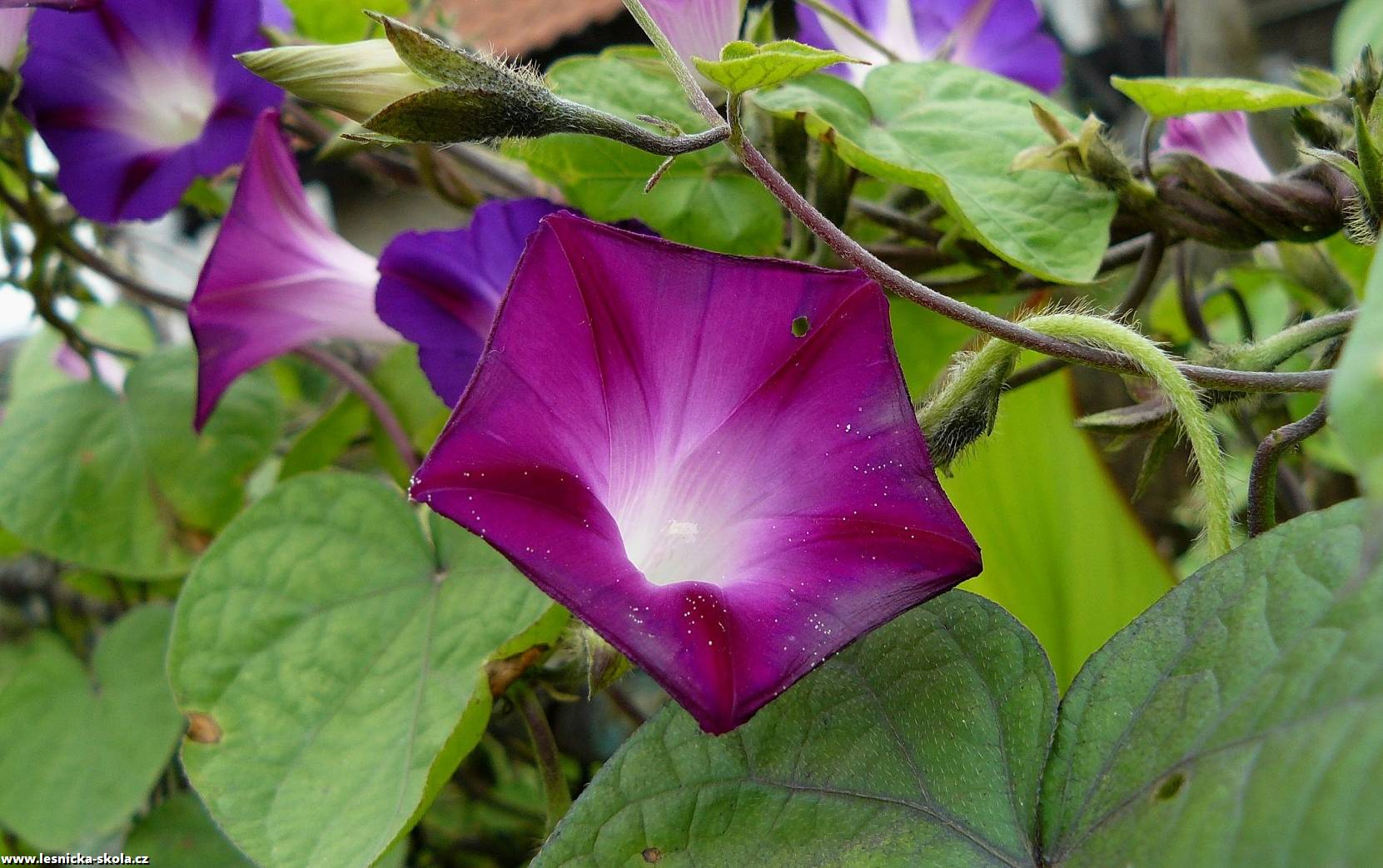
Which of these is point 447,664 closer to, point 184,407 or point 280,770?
point 280,770

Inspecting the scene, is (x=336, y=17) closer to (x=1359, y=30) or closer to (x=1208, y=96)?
(x=1208, y=96)

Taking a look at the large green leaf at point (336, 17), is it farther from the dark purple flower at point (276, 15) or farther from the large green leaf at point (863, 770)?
the large green leaf at point (863, 770)

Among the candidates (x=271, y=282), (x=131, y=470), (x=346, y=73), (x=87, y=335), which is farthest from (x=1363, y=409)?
(x=87, y=335)

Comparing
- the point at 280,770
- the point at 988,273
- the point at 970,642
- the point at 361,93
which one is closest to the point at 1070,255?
the point at 988,273

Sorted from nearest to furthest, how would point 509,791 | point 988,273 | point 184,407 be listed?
point 988,273
point 184,407
point 509,791

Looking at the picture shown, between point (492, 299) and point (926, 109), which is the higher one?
point (926, 109)

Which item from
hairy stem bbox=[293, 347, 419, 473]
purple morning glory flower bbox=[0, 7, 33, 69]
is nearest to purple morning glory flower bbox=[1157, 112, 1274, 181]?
hairy stem bbox=[293, 347, 419, 473]

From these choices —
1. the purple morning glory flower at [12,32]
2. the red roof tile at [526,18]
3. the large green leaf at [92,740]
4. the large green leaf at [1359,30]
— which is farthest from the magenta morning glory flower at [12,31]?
the red roof tile at [526,18]

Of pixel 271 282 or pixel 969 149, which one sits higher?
pixel 969 149
